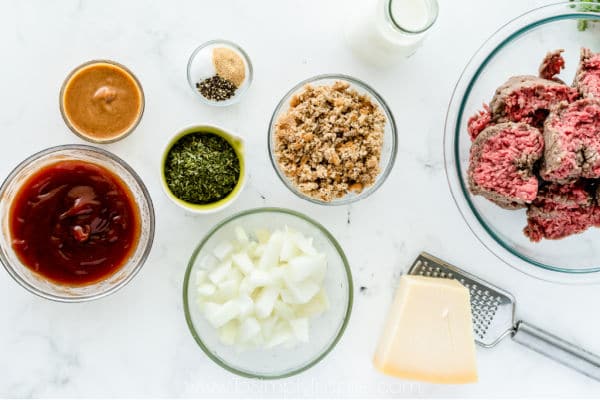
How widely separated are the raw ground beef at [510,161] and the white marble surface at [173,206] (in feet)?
1.33

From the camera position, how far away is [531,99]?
5.73ft

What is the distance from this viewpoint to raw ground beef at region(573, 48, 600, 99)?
5.55ft

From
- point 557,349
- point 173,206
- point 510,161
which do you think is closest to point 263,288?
point 173,206

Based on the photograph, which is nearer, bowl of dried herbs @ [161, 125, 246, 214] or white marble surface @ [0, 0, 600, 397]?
bowl of dried herbs @ [161, 125, 246, 214]

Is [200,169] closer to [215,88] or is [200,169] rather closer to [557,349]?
[215,88]

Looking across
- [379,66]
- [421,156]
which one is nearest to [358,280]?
[421,156]

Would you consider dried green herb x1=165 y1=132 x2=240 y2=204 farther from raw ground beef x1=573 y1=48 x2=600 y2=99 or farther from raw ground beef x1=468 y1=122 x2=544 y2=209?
raw ground beef x1=573 y1=48 x2=600 y2=99

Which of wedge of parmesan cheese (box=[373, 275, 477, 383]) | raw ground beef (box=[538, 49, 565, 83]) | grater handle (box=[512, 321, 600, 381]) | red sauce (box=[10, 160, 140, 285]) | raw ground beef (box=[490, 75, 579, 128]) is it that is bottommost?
grater handle (box=[512, 321, 600, 381])

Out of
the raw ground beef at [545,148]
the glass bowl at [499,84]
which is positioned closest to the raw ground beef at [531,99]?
the raw ground beef at [545,148]

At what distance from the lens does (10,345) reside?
6.83 ft

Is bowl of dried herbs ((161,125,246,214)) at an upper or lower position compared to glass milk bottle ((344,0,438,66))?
lower

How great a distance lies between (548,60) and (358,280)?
1014 mm

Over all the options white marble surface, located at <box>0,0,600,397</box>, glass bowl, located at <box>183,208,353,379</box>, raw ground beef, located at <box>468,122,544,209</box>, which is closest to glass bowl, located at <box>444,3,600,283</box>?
white marble surface, located at <box>0,0,600,397</box>

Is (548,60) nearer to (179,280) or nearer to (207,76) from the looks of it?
(207,76)
